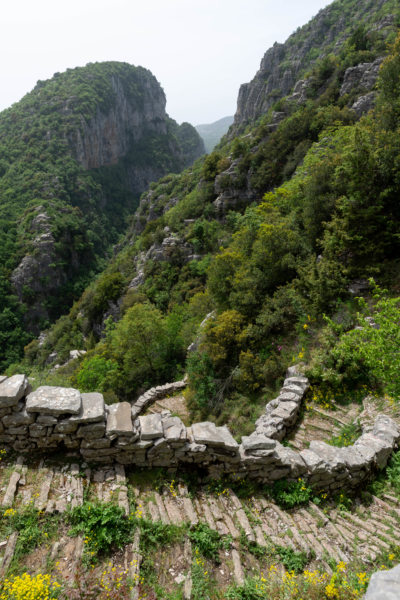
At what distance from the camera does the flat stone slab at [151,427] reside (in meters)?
5.54

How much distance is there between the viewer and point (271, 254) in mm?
13203

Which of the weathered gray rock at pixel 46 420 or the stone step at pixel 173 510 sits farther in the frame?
the weathered gray rock at pixel 46 420

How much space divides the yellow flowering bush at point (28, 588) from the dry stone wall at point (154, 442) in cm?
191

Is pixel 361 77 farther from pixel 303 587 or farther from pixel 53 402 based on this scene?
pixel 303 587

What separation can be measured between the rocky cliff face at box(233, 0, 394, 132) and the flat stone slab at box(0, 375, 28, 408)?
75383mm

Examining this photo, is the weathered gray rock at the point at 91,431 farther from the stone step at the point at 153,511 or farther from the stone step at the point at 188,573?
the stone step at the point at 188,573

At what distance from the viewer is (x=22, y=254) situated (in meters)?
60.4

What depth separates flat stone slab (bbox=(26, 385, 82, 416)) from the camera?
204 inches

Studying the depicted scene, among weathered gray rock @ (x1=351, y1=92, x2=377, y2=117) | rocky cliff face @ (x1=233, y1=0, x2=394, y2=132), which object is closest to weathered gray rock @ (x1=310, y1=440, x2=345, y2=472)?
weathered gray rock @ (x1=351, y1=92, x2=377, y2=117)

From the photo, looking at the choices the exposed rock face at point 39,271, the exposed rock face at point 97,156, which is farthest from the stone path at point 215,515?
the exposed rock face at point 39,271

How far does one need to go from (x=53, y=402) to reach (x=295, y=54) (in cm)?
9544

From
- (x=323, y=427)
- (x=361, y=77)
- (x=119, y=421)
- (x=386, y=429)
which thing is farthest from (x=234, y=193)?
(x=119, y=421)

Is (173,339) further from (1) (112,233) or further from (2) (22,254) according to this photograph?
(1) (112,233)

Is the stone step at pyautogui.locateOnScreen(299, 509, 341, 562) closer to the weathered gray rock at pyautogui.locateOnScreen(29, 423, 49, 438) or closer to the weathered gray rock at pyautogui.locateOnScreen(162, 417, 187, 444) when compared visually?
the weathered gray rock at pyautogui.locateOnScreen(162, 417, 187, 444)
